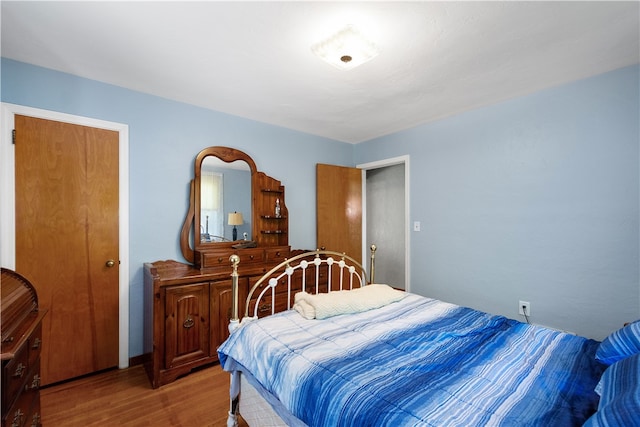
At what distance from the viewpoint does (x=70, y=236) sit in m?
2.20

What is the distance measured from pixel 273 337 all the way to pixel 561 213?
8.32 feet

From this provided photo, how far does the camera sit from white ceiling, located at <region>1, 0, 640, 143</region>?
60.2 inches

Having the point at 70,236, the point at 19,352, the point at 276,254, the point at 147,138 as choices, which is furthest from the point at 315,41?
the point at 70,236

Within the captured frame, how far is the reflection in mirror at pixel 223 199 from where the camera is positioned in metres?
2.78

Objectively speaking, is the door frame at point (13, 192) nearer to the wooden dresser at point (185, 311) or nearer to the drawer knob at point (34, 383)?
the wooden dresser at point (185, 311)

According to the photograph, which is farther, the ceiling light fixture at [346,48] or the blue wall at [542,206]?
the blue wall at [542,206]

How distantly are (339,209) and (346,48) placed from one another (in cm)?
240

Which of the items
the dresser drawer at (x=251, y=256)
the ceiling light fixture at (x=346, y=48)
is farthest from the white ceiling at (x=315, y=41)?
the dresser drawer at (x=251, y=256)

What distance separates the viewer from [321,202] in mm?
3717

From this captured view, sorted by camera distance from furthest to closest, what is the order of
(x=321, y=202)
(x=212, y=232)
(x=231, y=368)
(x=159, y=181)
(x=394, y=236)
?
(x=394, y=236) → (x=321, y=202) → (x=212, y=232) → (x=159, y=181) → (x=231, y=368)

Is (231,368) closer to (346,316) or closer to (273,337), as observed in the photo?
(273,337)

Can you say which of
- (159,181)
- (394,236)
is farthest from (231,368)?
(394,236)

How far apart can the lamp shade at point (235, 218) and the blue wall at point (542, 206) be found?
208 cm

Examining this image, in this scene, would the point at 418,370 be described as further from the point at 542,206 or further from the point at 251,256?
the point at 542,206
